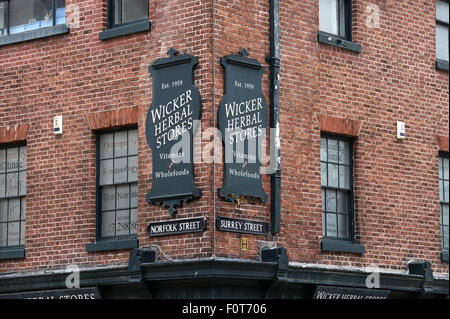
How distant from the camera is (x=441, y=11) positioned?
2206 centimetres

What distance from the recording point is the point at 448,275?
20984mm

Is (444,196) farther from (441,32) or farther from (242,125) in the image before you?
(242,125)

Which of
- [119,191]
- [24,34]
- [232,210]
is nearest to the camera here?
[232,210]

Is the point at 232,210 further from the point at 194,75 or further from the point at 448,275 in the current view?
the point at 448,275

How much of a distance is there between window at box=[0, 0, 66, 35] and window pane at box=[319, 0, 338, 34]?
4.57m

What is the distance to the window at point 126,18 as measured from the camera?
19.0 m

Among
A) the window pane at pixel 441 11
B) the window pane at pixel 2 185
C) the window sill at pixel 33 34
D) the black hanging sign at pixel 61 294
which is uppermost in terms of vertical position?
the window pane at pixel 441 11

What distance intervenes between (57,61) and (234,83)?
3.62m

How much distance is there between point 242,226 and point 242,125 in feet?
5.28

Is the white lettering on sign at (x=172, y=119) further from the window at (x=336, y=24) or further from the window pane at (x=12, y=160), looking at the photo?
the window pane at (x=12, y=160)

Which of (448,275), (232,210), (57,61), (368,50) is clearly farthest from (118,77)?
(448,275)

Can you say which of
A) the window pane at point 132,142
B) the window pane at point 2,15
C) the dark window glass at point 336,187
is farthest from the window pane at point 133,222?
the window pane at point 2,15

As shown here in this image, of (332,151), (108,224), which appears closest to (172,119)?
(108,224)
